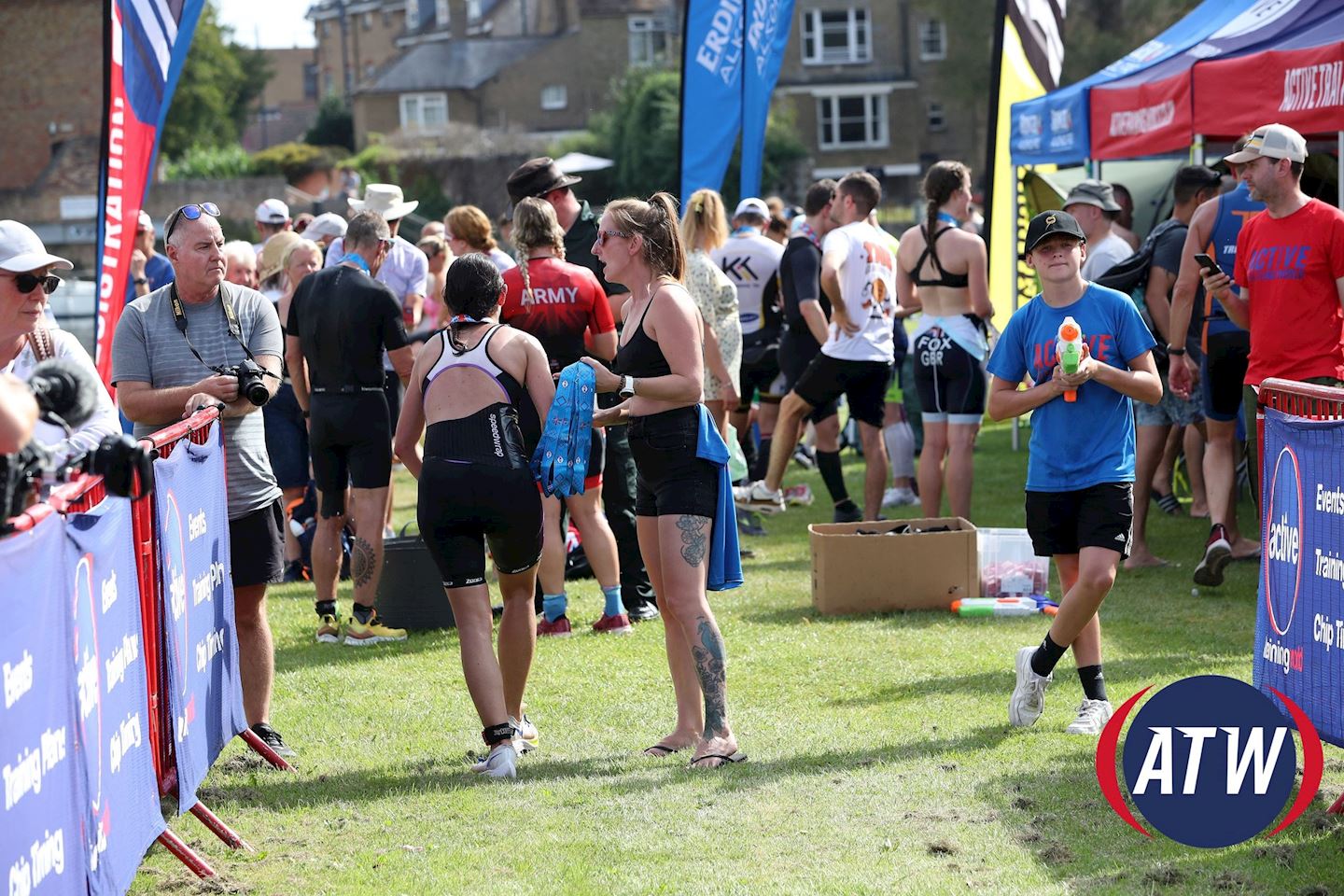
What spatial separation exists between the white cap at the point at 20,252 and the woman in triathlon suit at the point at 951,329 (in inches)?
224

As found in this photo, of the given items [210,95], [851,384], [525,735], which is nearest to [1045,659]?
[525,735]

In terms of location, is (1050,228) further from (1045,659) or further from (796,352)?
(796,352)

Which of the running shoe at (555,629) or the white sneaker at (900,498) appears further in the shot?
the white sneaker at (900,498)

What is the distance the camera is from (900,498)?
39.3 feet

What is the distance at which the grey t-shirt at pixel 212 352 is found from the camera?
5.74 meters

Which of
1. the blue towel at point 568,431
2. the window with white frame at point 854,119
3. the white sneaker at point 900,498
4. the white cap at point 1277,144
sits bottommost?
the white sneaker at point 900,498

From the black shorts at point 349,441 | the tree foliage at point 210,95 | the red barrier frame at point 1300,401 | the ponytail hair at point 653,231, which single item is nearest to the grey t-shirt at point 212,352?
the ponytail hair at point 653,231

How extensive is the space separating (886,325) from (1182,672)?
3953 mm

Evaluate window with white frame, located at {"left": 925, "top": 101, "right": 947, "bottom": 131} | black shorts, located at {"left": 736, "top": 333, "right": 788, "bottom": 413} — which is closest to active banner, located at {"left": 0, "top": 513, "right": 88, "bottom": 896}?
black shorts, located at {"left": 736, "top": 333, "right": 788, "bottom": 413}

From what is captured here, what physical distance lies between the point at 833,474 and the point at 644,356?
17.3 feet

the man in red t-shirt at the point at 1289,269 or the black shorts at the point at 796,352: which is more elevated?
the man in red t-shirt at the point at 1289,269

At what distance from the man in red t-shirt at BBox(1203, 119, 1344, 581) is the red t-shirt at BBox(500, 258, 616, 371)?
2998 mm

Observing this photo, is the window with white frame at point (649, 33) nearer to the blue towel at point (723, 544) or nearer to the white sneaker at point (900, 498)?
the white sneaker at point (900, 498)

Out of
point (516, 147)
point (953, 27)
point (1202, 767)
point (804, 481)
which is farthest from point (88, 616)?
point (516, 147)
